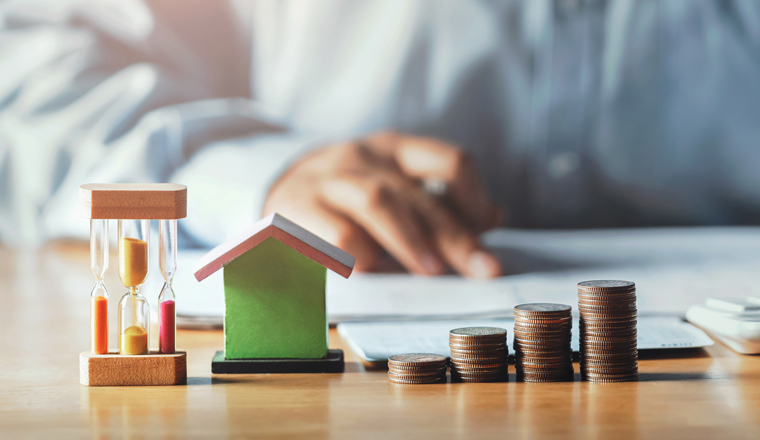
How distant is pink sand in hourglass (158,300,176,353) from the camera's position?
62cm

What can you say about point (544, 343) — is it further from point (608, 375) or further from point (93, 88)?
point (93, 88)

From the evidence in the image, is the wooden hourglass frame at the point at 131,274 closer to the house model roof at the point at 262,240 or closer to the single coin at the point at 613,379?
the house model roof at the point at 262,240

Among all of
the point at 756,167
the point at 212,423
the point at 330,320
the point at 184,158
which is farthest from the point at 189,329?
the point at 756,167

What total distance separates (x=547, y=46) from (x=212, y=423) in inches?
55.6

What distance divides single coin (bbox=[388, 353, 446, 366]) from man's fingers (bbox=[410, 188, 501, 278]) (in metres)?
0.47

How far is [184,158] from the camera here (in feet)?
5.02

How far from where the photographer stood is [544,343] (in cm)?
61

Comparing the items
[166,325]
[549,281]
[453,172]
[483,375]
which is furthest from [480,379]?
[453,172]

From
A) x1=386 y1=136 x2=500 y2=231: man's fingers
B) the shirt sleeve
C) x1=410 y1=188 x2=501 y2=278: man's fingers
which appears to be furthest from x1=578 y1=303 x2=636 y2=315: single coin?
the shirt sleeve

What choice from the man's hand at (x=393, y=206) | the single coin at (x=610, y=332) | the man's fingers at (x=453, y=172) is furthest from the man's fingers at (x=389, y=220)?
the single coin at (x=610, y=332)

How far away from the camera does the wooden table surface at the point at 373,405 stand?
500 mm

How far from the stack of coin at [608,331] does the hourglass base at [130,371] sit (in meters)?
0.31

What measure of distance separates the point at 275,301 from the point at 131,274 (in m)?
0.11

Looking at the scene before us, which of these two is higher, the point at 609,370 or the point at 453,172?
the point at 453,172
